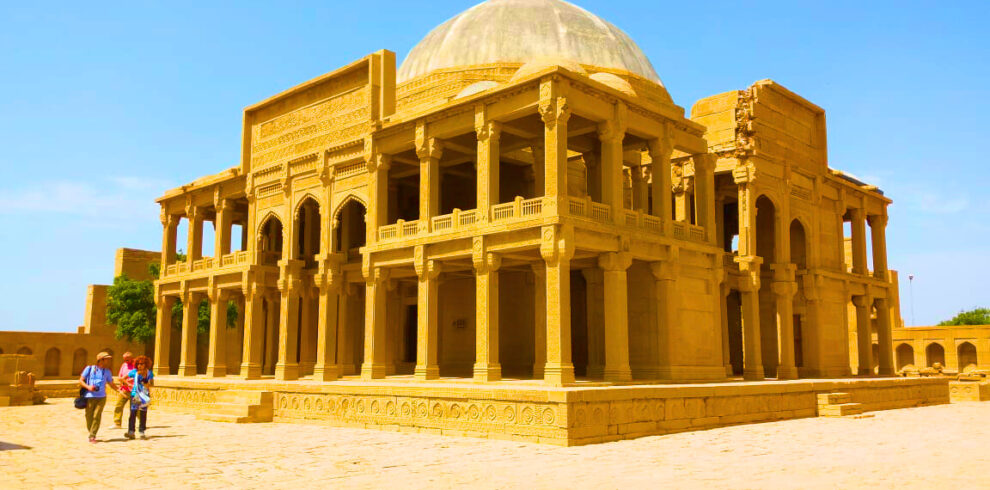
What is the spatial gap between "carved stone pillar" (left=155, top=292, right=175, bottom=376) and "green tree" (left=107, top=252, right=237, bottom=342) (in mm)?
6447

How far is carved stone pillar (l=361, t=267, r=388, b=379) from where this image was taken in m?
25.3

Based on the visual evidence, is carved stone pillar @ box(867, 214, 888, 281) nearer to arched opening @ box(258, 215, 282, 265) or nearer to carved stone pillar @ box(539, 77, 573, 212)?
carved stone pillar @ box(539, 77, 573, 212)

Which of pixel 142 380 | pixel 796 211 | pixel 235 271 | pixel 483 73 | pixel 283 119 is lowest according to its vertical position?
pixel 142 380

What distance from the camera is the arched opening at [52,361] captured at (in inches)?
1786

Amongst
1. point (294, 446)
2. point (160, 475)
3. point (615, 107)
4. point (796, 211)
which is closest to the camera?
point (160, 475)

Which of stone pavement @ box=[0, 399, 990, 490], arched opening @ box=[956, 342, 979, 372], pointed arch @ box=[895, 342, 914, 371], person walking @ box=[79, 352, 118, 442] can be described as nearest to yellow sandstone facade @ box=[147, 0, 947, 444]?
stone pavement @ box=[0, 399, 990, 490]

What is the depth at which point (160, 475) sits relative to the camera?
450 inches

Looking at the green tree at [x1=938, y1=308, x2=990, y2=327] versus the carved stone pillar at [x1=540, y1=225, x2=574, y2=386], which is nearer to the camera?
the carved stone pillar at [x1=540, y1=225, x2=574, y2=386]

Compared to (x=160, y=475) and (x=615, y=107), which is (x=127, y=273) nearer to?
(x=615, y=107)

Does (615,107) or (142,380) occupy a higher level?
(615,107)

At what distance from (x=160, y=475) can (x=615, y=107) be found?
15.3m

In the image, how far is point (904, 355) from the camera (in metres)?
51.3

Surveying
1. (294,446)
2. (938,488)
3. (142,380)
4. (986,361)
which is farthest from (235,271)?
(986,361)

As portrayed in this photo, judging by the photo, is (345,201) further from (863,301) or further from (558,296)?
(863,301)
